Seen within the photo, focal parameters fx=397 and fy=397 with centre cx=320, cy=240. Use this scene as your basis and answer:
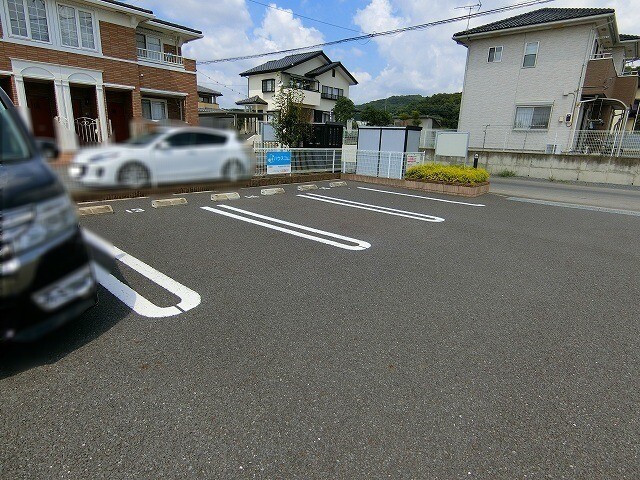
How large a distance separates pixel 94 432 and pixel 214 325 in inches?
83.3

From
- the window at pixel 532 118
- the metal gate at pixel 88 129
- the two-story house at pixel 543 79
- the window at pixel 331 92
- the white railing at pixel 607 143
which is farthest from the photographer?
the window at pixel 331 92

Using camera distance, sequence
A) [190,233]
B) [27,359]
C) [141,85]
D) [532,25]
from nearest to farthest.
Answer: [27,359] < [141,85] < [190,233] < [532,25]

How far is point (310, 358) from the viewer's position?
521 centimetres

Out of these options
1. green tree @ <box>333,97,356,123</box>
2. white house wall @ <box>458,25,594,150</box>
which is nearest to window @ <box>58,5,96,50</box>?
white house wall @ <box>458,25,594,150</box>

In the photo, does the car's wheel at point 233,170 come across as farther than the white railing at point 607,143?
No

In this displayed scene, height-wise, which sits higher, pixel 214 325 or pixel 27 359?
pixel 27 359

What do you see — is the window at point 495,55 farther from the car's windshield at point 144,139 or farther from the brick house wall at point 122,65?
the car's windshield at point 144,139

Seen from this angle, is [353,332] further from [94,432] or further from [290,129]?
[290,129]

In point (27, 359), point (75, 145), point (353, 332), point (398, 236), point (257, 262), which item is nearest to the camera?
point (75, 145)

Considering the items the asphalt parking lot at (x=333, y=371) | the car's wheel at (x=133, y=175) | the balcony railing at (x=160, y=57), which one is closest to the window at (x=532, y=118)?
the asphalt parking lot at (x=333, y=371)

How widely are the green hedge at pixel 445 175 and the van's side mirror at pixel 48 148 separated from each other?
17832mm

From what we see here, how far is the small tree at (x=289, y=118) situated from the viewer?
6.04 feet

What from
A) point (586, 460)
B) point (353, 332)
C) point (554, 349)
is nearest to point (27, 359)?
point (586, 460)

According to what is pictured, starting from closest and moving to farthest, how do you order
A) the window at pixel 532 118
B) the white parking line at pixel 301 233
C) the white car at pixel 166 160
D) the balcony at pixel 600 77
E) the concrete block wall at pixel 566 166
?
1. the white car at pixel 166 160
2. the white parking line at pixel 301 233
3. the concrete block wall at pixel 566 166
4. the balcony at pixel 600 77
5. the window at pixel 532 118
